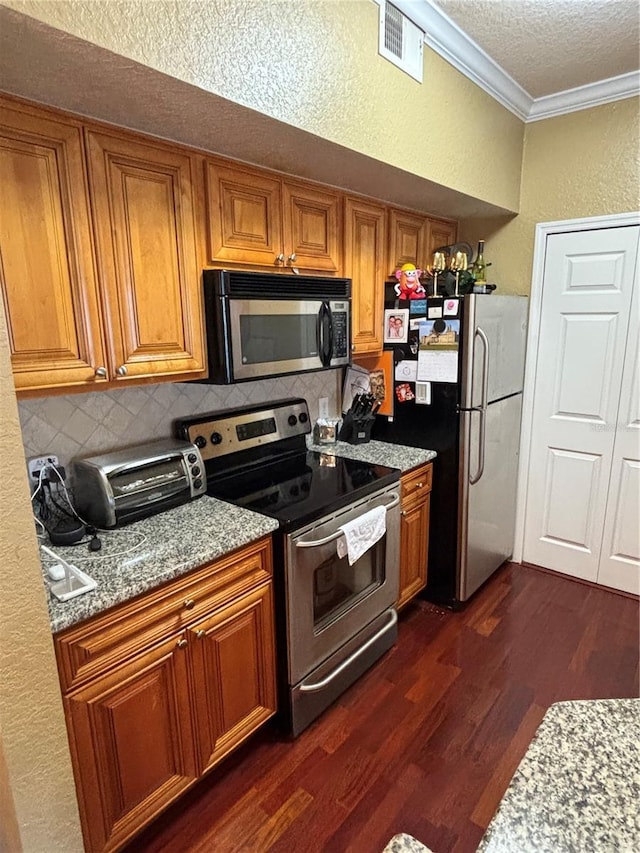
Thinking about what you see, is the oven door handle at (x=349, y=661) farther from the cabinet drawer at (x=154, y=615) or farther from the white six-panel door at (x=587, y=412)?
the white six-panel door at (x=587, y=412)

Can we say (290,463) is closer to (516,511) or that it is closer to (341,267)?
(341,267)

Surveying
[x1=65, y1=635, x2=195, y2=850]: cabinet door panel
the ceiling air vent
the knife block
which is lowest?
[x1=65, y1=635, x2=195, y2=850]: cabinet door panel

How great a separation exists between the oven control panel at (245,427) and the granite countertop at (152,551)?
13.0 inches

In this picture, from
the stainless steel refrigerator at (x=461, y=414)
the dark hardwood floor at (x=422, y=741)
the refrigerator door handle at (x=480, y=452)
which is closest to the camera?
the dark hardwood floor at (x=422, y=741)

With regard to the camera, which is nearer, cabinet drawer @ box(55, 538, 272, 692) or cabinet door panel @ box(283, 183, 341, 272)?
cabinet drawer @ box(55, 538, 272, 692)

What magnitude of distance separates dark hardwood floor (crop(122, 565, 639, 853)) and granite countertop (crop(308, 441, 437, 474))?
0.88 meters

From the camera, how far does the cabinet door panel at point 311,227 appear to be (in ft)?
6.56

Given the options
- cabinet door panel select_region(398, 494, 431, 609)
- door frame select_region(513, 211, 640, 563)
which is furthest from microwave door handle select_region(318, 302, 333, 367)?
door frame select_region(513, 211, 640, 563)

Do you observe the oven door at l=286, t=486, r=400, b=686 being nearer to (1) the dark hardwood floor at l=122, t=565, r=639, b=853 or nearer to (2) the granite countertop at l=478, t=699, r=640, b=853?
(1) the dark hardwood floor at l=122, t=565, r=639, b=853

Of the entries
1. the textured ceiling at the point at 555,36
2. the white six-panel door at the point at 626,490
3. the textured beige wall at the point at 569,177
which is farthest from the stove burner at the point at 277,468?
the textured ceiling at the point at 555,36

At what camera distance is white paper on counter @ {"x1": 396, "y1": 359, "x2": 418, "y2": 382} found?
257 cm

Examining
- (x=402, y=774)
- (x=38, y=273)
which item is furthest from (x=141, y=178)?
(x=402, y=774)

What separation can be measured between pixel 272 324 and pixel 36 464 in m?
0.96

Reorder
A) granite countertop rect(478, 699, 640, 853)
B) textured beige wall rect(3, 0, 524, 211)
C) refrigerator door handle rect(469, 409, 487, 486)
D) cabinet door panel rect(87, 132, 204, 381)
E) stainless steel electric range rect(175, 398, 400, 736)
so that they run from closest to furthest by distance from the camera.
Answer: granite countertop rect(478, 699, 640, 853), textured beige wall rect(3, 0, 524, 211), cabinet door panel rect(87, 132, 204, 381), stainless steel electric range rect(175, 398, 400, 736), refrigerator door handle rect(469, 409, 487, 486)
